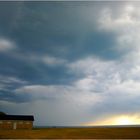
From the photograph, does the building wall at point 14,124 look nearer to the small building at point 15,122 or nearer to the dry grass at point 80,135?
the small building at point 15,122

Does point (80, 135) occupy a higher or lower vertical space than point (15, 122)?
lower

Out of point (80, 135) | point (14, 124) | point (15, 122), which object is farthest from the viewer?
point (15, 122)

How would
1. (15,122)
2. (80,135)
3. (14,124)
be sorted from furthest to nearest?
(15,122), (14,124), (80,135)

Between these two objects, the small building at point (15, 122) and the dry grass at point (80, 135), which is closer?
the dry grass at point (80, 135)

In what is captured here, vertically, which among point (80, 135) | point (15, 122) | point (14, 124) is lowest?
point (14, 124)

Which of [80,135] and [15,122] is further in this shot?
[15,122]

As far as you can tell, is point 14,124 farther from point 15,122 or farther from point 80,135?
point 80,135

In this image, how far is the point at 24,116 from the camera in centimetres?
6625

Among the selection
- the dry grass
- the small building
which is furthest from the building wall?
the dry grass

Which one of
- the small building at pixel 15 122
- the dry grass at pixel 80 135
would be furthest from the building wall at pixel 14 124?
the dry grass at pixel 80 135

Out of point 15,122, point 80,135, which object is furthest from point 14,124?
point 80,135

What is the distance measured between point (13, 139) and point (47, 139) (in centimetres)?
388

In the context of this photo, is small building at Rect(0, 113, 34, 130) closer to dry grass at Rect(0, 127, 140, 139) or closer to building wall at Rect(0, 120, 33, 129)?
building wall at Rect(0, 120, 33, 129)

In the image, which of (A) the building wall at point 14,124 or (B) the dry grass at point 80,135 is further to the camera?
(A) the building wall at point 14,124
